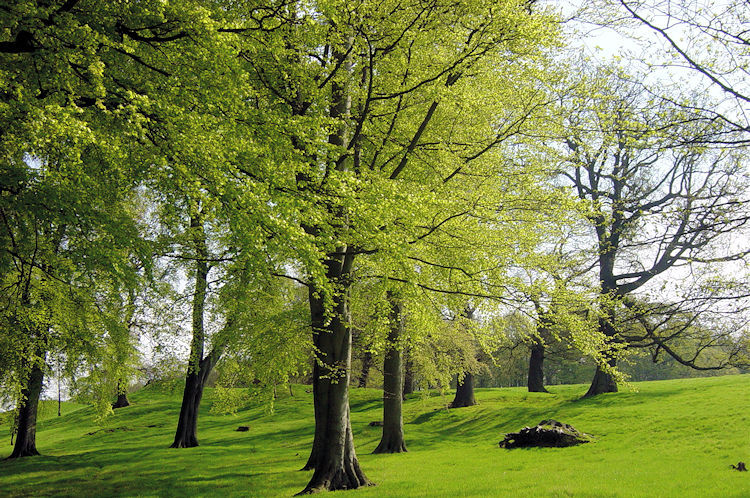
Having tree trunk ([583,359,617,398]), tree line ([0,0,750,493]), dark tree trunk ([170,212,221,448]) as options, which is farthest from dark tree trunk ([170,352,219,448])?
tree trunk ([583,359,617,398])

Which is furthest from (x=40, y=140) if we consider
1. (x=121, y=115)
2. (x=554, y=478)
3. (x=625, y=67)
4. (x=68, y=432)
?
(x=68, y=432)

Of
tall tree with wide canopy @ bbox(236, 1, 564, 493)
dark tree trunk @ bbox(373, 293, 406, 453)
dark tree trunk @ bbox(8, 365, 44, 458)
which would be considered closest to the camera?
tall tree with wide canopy @ bbox(236, 1, 564, 493)

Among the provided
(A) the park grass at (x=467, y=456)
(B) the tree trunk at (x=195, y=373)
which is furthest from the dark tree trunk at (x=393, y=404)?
(B) the tree trunk at (x=195, y=373)

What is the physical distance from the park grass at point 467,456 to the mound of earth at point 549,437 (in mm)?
713

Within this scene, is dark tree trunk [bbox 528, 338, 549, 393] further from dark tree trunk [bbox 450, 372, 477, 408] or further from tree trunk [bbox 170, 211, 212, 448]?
tree trunk [bbox 170, 211, 212, 448]

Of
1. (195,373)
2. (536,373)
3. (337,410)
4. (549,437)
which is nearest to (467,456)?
(549,437)

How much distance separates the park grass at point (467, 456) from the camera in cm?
1338

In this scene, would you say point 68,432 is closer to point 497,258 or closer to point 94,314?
point 94,314

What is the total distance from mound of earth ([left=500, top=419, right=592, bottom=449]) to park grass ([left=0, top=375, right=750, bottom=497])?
0.71m

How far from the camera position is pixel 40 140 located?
759 centimetres

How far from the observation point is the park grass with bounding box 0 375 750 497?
1338 centimetres

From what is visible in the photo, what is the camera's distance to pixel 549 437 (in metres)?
20.8

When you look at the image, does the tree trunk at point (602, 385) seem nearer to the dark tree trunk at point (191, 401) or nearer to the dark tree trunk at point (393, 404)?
the dark tree trunk at point (393, 404)

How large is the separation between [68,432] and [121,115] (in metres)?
40.2
